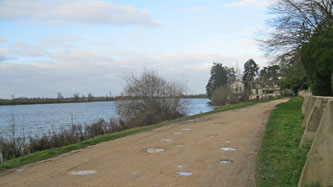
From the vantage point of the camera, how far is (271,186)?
6051 mm

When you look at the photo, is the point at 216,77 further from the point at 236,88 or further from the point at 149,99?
the point at 149,99

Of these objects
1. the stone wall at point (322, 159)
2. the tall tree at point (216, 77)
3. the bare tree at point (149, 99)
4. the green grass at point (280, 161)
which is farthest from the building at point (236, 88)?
the stone wall at point (322, 159)

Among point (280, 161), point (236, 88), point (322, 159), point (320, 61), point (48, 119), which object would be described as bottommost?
point (48, 119)

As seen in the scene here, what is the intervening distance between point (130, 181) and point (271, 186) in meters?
3.00

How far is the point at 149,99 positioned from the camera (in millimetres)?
28094

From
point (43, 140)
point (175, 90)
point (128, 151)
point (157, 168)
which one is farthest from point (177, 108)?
point (157, 168)

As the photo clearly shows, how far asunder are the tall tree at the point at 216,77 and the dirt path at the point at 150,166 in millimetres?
90953

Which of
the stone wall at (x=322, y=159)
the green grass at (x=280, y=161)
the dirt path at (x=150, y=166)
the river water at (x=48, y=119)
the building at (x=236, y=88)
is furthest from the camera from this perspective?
the building at (x=236, y=88)

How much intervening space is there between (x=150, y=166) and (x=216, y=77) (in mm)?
97029

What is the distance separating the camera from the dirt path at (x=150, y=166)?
6.58 metres

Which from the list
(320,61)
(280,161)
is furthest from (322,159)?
(320,61)

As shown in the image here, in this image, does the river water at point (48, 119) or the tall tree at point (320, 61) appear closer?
the tall tree at point (320, 61)

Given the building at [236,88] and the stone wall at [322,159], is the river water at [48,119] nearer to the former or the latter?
the stone wall at [322,159]

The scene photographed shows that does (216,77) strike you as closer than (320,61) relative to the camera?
No
